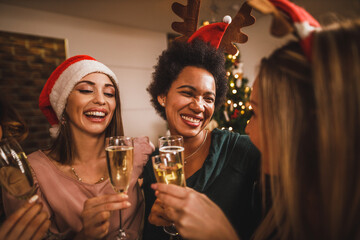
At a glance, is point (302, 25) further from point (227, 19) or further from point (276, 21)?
point (227, 19)

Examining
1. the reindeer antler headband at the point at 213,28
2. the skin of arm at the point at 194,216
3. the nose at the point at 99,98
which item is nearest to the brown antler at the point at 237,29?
the reindeer antler headband at the point at 213,28

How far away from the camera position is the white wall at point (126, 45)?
445 cm

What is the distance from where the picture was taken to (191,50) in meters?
1.65

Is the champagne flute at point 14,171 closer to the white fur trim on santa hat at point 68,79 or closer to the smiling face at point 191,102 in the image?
the white fur trim on santa hat at point 68,79

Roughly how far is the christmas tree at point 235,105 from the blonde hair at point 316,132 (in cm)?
282

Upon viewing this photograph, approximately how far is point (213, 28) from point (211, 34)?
54 mm

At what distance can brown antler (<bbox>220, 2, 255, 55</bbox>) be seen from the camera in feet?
5.36

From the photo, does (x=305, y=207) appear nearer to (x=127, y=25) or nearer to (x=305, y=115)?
(x=305, y=115)

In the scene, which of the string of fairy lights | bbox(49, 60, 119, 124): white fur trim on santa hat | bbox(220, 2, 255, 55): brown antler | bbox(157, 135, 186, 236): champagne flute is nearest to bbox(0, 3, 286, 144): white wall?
the string of fairy lights

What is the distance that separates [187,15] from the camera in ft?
5.66

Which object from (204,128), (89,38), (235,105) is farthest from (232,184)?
(89,38)

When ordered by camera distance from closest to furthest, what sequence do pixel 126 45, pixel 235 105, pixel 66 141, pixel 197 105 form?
pixel 197 105 → pixel 66 141 → pixel 235 105 → pixel 126 45

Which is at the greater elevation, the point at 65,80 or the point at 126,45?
the point at 126,45

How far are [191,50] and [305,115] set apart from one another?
114 centimetres
